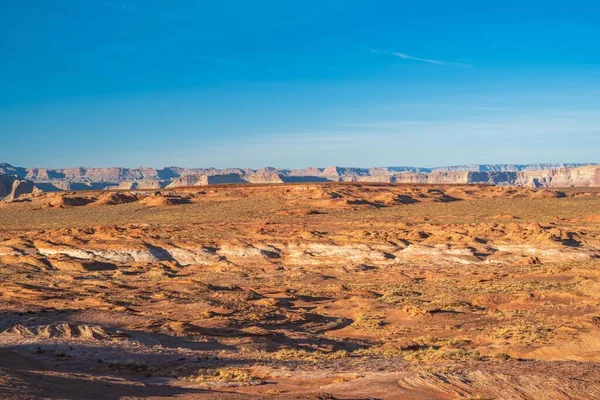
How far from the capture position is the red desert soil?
573 inches

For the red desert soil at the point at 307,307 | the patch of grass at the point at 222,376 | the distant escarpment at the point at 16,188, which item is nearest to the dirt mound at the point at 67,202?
the red desert soil at the point at 307,307

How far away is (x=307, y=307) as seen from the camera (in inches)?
1124

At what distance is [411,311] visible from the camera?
84.7 ft

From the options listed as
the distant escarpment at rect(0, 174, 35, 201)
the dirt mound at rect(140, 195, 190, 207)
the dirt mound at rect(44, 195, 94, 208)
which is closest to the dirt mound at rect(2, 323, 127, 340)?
the dirt mound at rect(140, 195, 190, 207)

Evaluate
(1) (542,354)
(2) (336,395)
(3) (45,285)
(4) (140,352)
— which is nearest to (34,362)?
(4) (140,352)

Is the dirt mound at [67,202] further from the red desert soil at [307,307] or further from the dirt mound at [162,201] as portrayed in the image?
the red desert soil at [307,307]

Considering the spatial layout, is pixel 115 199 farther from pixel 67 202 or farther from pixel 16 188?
pixel 16 188

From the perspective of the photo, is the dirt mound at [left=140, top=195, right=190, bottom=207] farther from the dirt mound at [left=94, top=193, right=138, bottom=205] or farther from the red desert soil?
the red desert soil

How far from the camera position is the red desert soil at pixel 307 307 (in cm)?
1455

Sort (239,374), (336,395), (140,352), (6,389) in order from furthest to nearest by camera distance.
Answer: (140,352)
(239,374)
(336,395)
(6,389)

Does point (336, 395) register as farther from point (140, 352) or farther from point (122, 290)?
point (122, 290)

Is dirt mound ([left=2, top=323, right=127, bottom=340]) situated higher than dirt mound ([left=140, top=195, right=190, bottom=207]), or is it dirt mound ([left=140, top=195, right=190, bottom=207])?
dirt mound ([left=140, top=195, right=190, bottom=207])

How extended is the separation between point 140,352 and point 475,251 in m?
27.4

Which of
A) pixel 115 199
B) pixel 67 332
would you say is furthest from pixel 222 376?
pixel 115 199
